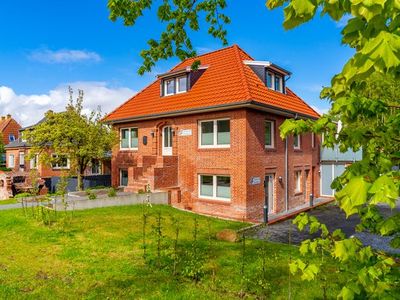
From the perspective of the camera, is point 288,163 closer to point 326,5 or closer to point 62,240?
point 62,240

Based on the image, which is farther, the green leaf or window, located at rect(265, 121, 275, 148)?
window, located at rect(265, 121, 275, 148)

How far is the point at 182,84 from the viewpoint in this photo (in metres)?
19.1

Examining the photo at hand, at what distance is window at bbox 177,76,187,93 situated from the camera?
19.0 meters

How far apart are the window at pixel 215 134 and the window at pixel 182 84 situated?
3207 mm

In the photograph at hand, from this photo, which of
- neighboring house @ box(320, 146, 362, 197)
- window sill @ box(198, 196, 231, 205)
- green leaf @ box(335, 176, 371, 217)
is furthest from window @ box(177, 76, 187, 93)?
green leaf @ box(335, 176, 371, 217)

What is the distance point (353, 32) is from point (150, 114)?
17.6 metres

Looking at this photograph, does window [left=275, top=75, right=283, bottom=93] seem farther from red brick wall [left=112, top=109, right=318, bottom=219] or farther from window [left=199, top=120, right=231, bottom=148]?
window [left=199, top=120, right=231, bottom=148]

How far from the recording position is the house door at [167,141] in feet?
62.2

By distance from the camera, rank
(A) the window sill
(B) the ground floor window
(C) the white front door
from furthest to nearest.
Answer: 1. (B) the ground floor window
2. (C) the white front door
3. (A) the window sill

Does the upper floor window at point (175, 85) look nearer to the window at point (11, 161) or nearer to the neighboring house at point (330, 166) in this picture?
the neighboring house at point (330, 166)

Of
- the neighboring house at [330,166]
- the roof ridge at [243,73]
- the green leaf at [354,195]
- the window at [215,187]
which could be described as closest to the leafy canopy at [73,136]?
the window at [215,187]

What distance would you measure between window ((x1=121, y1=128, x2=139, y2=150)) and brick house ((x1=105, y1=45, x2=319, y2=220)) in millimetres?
68

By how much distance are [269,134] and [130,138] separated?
9.52 m

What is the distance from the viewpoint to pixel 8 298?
592 centimetres
